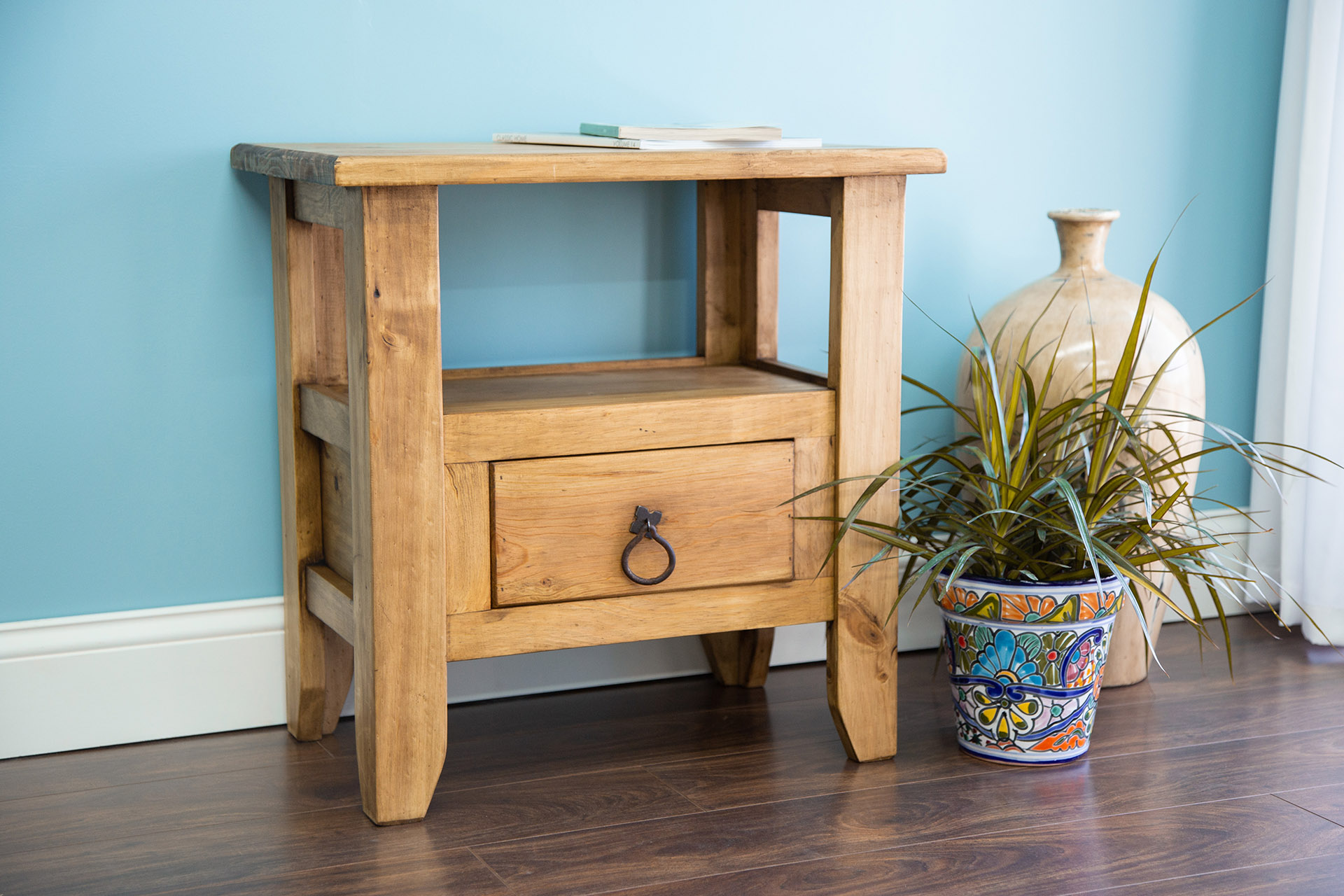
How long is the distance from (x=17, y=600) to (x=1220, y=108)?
1.80m

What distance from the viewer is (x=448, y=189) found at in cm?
167

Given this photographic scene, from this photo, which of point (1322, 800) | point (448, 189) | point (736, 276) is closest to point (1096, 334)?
point (736, 276)

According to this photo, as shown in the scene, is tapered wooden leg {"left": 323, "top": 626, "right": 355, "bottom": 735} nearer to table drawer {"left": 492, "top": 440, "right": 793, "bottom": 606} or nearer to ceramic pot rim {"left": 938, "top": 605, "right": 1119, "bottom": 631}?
table drawer {"left": 492, "top": 440, "right": 793, "bottom": 606}

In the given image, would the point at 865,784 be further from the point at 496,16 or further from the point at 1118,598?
the point at 496,16

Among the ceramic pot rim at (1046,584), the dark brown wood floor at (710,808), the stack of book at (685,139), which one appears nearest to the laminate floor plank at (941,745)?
the dark brown wood floor at (710,808)

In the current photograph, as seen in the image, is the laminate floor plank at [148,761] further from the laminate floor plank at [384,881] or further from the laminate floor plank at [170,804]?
the laminate floor plank at [384,881]

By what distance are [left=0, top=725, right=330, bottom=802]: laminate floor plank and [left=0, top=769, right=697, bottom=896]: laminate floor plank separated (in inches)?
5.6

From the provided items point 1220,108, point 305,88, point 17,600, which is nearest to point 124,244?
point 305,88

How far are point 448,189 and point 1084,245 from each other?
2.69ft

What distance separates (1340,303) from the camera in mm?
1956

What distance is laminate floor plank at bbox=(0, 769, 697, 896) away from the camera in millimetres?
1252

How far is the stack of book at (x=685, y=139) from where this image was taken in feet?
4.67

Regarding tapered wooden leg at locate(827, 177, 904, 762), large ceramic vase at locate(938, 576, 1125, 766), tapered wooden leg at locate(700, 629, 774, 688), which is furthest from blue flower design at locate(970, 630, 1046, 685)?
tapered wooden leg at locate(700, 629, 774, 688)

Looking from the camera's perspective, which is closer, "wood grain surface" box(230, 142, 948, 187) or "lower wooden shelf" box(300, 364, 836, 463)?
"wood grain surface" box(230, 142, 948, 187)
